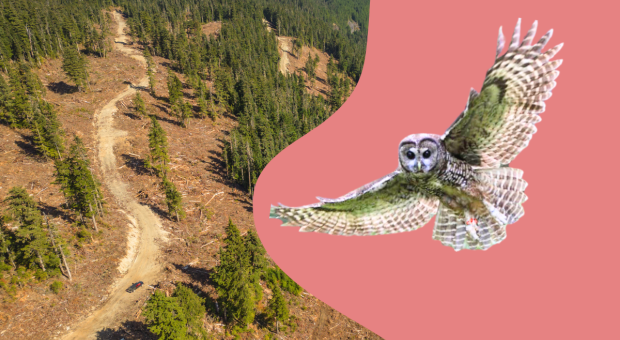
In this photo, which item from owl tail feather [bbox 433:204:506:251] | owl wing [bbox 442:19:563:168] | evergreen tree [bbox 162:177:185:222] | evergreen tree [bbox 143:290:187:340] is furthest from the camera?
evergreen tree [bbox 162:177:185:222]

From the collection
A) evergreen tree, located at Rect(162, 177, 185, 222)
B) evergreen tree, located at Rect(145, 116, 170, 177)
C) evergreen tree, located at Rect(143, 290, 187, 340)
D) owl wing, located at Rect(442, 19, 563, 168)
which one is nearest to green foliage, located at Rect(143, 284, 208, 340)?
evergreen tree, located at Rect(143, 290, 187, 340)

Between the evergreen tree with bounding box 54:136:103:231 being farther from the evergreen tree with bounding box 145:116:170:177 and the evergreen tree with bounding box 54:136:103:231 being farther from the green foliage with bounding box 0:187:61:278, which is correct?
the evergreen tree with bounding box 145:116:170:177

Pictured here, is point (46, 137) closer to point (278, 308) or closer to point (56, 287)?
point (56, 287)

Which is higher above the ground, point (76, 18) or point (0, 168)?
point (76, 18)

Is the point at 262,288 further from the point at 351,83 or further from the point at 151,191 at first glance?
the point at 351,83

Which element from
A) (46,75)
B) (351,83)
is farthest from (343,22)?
(46,75)

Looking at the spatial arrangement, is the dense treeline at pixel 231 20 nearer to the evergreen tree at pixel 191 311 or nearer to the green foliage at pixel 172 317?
the evergreen tree at pixel 191 311
